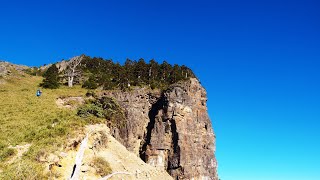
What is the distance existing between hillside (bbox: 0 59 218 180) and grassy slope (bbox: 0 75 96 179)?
0.09 m

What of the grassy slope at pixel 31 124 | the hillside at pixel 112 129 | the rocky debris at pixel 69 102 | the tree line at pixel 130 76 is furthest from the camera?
the tree line at pixel 130 76

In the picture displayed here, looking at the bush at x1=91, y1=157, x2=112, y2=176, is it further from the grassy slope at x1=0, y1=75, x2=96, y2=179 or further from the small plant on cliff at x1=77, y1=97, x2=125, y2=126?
the small plant on cliff at x1=77, y1=97, x2=125, y2=126

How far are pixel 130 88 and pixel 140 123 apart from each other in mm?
8529

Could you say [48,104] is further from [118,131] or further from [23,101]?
[118,131]

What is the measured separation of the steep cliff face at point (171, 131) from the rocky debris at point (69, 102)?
22.4ft

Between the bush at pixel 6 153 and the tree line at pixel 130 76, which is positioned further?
the tree line at pixel 130 76

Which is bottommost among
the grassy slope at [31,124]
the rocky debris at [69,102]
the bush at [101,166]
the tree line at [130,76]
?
the bush at [101,166]

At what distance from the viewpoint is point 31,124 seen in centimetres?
4316

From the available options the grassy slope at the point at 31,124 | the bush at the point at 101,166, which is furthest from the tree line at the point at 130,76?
the bush at the point at 101,166

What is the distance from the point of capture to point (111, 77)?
8194cm


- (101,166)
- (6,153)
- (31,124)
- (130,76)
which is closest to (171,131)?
(130,76)

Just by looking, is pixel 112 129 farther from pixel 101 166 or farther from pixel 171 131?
pixel 101 166

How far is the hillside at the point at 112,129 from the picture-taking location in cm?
3488

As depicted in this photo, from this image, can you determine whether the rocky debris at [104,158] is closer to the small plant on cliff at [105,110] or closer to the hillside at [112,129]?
the hillside at [112,129]
